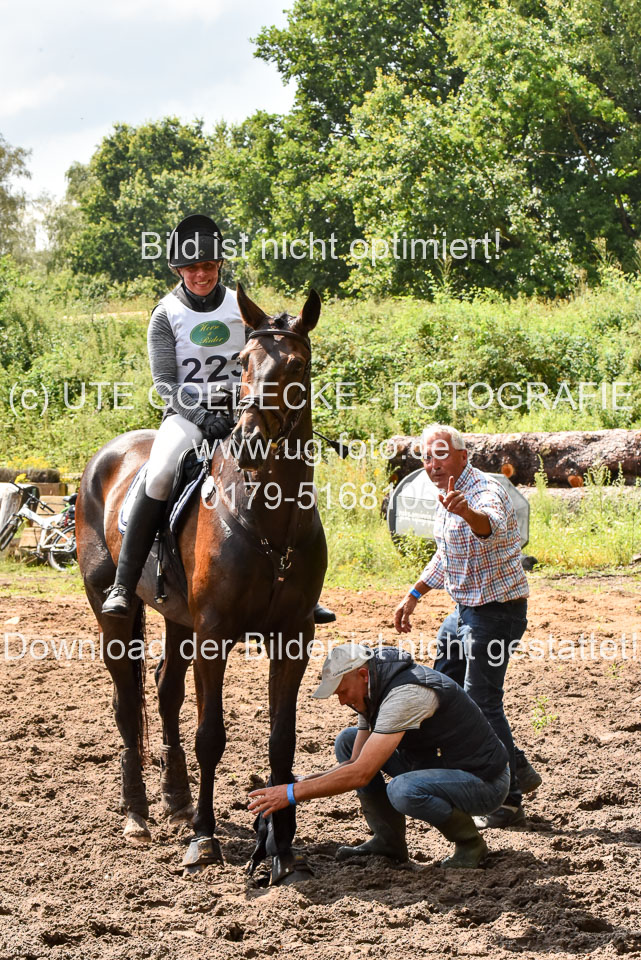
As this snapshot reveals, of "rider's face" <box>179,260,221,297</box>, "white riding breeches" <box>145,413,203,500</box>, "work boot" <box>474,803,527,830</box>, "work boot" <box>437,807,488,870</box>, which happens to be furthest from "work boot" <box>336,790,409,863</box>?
"rider's face" <box>179,260,221,297</box>

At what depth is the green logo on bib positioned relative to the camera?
526cm

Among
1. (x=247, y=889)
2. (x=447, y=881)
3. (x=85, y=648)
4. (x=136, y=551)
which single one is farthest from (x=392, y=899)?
(x=85, y=648)

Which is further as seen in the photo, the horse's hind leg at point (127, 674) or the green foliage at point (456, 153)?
the green foliage at point (456, 153)

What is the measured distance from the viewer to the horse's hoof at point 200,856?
4539 mm

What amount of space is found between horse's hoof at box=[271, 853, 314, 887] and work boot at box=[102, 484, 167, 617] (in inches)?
64.0

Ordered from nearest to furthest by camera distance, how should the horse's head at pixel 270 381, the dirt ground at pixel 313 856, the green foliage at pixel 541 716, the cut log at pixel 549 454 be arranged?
the dirt ground at pixel 313 856 < the horse's head at pixel 270 381 < the green foliage at pixel 541 716 < the cut log at pixel 549 454

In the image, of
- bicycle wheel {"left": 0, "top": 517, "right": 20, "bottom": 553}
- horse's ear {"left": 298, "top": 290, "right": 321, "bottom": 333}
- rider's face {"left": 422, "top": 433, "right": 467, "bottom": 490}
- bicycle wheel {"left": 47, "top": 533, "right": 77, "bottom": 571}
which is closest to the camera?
horse's ear {"left": 298, "top": 290, "right": 321, "bottom": 333}

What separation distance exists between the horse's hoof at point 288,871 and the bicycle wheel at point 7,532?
11.3 meters

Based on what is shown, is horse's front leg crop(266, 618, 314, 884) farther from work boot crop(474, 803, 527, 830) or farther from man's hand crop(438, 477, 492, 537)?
work boot crop(474, 803, 527, 830)

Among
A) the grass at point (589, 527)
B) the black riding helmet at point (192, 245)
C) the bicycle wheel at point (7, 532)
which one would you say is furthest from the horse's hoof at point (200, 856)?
the bicycle wheel at point (7, 532)

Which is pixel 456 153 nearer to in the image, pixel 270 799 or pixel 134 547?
pixel 134 547

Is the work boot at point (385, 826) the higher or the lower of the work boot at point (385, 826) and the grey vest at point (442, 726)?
the lower

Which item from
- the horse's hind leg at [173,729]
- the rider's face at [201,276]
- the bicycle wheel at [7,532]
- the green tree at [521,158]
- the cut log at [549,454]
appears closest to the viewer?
the rider's face at [201,276]

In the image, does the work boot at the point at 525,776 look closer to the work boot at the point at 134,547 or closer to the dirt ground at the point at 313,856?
the dirt ground at the point at 313,856
